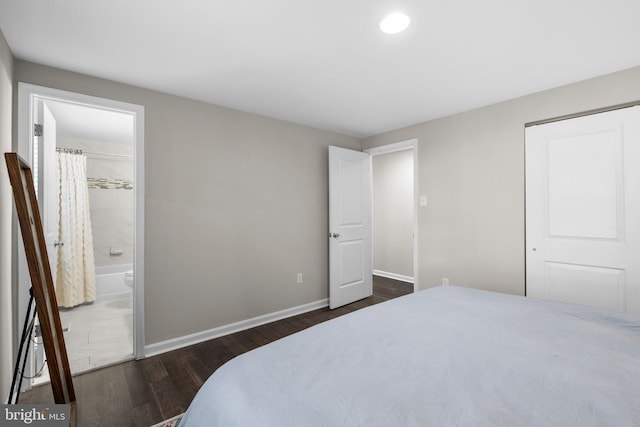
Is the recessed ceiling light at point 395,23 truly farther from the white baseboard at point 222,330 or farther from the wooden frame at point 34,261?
the white baseboard at point 222,330

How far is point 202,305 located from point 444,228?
2770mm

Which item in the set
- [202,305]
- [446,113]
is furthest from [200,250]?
[446,113]

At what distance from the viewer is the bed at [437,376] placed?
862mm

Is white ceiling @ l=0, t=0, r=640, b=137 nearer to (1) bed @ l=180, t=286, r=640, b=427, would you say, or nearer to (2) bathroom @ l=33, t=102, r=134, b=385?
(1) bed @ l=180, t=286, r=640, b=427

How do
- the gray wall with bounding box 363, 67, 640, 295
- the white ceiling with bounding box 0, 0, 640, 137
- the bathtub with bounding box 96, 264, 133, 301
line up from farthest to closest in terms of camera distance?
the bathtub with bounding box 96, 264, 133, 301 < the gray wall with bounding box 363, 67, 640, 295 < the white ceiling with bounding box 0, 0, 640, 137

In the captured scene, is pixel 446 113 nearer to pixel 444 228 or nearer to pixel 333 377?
pixel 444 228

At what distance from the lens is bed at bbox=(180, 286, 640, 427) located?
2.83 feet

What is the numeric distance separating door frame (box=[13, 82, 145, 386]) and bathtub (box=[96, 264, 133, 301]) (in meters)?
2.30

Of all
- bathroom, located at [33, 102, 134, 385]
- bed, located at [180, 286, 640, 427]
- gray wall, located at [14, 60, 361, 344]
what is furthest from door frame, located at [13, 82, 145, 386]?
bed, located at [180, 286, 640, 427]

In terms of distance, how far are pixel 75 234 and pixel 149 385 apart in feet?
9.80

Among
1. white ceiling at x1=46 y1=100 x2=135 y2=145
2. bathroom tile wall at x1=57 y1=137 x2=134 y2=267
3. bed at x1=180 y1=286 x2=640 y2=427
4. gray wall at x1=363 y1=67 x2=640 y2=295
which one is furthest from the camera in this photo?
bathroom tile wall at x1=57 y1=137 x2=134 y2=267

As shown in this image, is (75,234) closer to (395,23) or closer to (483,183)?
(395,23)

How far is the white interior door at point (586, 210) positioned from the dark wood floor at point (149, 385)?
269 cm

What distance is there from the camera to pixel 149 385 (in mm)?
2096
